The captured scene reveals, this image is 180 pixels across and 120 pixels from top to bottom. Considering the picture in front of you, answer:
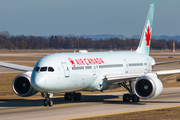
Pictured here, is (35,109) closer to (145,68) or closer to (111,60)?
(111,60)

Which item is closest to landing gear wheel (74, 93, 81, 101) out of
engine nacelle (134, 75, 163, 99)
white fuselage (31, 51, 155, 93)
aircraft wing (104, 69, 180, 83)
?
white fuselage (31, 51, 155, 93)

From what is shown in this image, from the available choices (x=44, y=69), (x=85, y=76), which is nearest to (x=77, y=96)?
(x=85, y=76)

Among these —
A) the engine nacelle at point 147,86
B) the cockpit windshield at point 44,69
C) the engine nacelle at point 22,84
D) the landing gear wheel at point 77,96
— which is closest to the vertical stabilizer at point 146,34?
the landing gear wheel at point 77,96

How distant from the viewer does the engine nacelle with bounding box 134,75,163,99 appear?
96.3 feet

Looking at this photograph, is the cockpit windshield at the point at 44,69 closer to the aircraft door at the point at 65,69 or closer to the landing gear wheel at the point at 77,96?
the aircraft door at the point at 65,69

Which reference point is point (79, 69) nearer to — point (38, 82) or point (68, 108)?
point (68, 108)

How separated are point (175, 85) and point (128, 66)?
16439 mm

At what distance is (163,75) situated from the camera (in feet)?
105

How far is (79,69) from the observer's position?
29906 millimetres

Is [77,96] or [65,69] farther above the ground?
[65,69]

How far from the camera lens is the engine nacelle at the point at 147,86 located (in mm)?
29359

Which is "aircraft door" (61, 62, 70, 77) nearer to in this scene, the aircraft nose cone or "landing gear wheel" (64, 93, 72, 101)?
the aircraft nose cone

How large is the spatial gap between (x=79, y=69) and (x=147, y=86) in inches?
239

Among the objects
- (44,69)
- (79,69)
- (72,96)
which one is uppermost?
(44,69)
